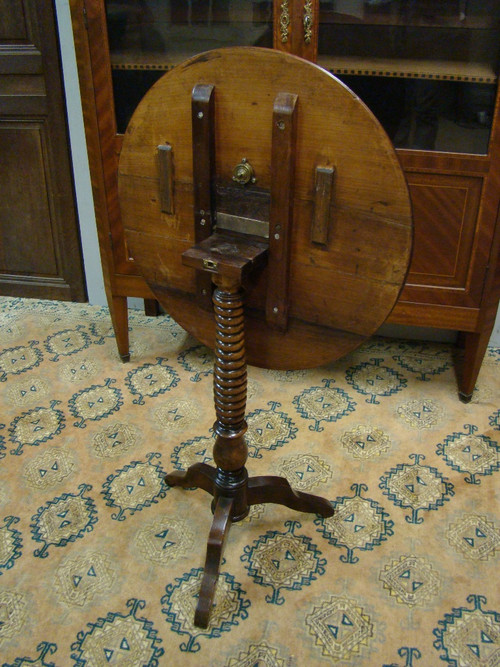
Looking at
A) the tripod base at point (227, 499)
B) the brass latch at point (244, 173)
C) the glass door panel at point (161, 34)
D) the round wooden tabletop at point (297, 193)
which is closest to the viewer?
the round wooden tabletop at point (297, 193)

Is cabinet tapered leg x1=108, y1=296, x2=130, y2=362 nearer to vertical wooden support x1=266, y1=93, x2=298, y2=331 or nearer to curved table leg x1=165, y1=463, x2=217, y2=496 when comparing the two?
curved table leg x1=165, y1=463, x2=217, y2=496

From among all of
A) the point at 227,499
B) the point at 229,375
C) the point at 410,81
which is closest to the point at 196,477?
the point at 227,499

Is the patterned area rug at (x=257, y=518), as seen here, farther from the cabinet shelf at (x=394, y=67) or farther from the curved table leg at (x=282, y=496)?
the cabinet shelf at (x=394, y=67)

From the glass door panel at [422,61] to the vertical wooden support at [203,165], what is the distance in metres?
0.80

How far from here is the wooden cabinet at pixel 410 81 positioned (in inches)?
71.6

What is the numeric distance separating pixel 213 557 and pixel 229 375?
0.45m

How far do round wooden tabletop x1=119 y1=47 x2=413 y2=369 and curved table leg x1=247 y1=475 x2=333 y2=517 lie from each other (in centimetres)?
37

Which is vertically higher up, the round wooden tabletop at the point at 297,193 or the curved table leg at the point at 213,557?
the round wooden tabletop at the point at 297,193

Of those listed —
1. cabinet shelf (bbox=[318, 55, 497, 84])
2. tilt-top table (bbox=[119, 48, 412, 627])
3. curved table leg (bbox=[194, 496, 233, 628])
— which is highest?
cabinet shelf (bbox=[318, 55, 497, 84])

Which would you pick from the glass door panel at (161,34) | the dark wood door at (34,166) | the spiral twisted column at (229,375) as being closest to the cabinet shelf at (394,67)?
the glass door panel at (161,34)

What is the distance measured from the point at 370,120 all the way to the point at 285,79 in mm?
176

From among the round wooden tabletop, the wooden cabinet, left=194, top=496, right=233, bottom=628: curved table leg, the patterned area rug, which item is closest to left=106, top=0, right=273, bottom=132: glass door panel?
the wooden cabinet

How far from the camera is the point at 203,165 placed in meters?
1.26

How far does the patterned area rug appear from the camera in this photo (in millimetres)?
1377
